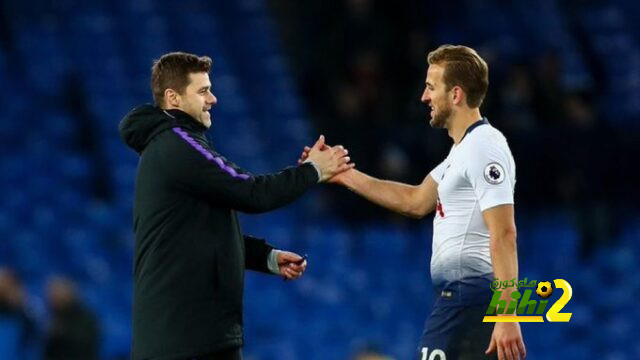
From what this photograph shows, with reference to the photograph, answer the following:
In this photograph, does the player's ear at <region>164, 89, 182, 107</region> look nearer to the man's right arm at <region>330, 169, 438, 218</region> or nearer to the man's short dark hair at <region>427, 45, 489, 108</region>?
the man's right arm at <region>330, 169, 438, 218</region>

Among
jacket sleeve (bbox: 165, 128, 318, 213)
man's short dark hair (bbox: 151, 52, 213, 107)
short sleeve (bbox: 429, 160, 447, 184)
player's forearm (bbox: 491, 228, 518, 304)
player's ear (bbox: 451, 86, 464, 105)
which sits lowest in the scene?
player's forearm (bbox: 491, 228, 518, 304)

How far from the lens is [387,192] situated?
6504 millimetres

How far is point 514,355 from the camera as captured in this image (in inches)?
212

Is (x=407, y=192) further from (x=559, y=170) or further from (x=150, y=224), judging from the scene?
(x=559, y=170)

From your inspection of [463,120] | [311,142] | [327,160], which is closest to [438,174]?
[463,120]

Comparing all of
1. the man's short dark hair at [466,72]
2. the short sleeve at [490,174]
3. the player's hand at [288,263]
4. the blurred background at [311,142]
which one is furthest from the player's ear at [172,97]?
the blurred background at [311,142]

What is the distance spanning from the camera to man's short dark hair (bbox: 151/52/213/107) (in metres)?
5.91

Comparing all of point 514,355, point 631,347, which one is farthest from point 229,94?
point 514,355

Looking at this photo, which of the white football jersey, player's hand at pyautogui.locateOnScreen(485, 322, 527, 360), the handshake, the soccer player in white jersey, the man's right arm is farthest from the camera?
the man's right arm

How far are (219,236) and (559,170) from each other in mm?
6907

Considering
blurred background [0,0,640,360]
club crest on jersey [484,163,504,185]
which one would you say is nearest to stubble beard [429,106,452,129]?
club crest on jersey [484,163,504,185]

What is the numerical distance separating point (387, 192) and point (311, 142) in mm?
6583

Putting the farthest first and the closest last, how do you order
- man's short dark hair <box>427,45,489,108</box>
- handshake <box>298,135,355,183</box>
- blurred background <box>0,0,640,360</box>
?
1. blurred background <box>0,0,640,360</box>
2. handshake <box>298,135,355,183</box>
3. man's short dark hair <box>427,45,489,108</box>

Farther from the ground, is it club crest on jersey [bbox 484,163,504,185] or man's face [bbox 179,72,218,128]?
man's face [bbox 179,72,218,128]
